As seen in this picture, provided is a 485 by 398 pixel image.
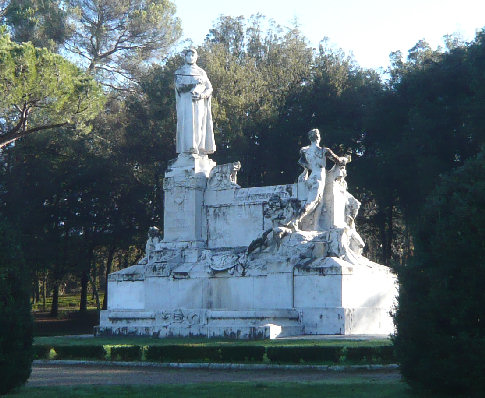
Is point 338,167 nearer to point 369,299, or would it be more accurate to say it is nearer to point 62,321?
point 369,299

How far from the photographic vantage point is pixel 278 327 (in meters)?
19.2

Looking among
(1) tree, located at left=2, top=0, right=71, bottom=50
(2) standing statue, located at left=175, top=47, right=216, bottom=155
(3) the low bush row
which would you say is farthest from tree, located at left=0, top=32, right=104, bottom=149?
(3) the low bush row

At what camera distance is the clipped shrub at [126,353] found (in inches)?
650

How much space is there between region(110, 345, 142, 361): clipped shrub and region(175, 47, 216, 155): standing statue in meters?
8.74

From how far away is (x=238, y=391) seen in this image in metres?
11.4

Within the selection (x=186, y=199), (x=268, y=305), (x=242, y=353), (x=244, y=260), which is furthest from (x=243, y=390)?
(x=186, y=199)

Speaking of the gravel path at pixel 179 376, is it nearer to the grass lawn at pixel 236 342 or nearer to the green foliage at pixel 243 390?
the green foliage at pixel 243 390

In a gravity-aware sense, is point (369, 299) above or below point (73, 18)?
below

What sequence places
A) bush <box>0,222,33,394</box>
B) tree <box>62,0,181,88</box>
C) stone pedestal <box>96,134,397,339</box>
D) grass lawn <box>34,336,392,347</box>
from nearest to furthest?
bush <box>0,222,33,394</box> < grass lawn <box>34,336,392,347</box> < stone pedestal <box>96,134,397,339</box> < tree <box>62,0,181,88</box>

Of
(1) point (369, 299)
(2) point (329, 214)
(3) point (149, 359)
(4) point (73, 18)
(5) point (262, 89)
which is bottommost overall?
(3) point (149, 359)

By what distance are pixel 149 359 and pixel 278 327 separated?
3851 mm

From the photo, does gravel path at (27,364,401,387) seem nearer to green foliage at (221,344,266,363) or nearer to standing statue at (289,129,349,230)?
green foliage at (221,344,266,363)

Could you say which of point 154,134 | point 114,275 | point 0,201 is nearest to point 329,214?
point 114,275

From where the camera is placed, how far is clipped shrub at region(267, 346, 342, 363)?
14914 mm
